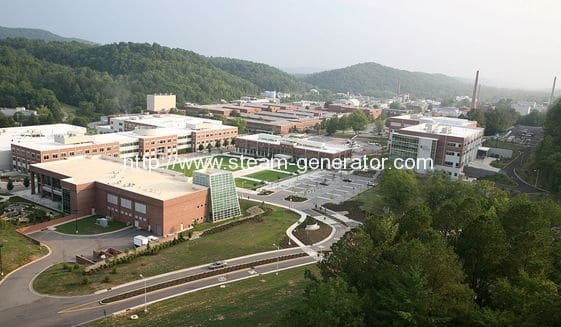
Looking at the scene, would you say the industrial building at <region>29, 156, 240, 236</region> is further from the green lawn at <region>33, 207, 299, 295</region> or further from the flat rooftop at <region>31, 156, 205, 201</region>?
the green lawn at <region>33, 207, 299, 295</region>

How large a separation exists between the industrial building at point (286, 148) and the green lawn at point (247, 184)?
540 inches

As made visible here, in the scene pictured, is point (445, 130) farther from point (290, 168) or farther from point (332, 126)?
point (332, 126)

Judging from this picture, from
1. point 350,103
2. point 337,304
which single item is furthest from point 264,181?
point 350,103

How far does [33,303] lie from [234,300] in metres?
9.99

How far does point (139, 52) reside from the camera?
13212cm

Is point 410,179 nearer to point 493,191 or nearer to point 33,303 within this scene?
point 493,191

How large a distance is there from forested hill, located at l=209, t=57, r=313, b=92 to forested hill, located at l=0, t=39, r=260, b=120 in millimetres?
26828

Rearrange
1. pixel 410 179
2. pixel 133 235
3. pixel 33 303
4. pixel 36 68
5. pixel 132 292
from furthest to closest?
pixel 36 68 < pixel 410 179 < pixel 133 235 < pixel 132 292 < pixel 33 303

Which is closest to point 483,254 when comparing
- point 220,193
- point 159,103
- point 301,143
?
point 220,193

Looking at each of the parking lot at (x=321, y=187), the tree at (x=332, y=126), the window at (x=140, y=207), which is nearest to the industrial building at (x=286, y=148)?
the parking lot at (x=321, y=187)

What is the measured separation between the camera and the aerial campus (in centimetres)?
1422

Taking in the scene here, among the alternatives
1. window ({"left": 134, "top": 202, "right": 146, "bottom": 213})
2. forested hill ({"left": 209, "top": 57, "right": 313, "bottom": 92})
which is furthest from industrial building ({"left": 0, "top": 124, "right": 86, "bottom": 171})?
forested hill ({"left": 209, "top": 57, "right": 313, "bottom": 92})

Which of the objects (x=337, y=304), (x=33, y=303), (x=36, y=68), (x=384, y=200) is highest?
(x=36, y=68)

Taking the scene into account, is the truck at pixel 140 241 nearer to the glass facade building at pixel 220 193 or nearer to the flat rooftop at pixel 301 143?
the glass facade building at pixel 220 193
